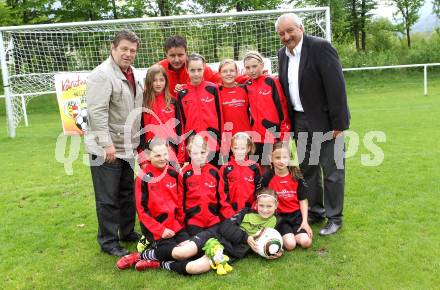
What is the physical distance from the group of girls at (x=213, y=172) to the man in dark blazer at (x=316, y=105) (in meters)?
0.18

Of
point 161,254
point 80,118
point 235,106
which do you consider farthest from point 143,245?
point 80,118

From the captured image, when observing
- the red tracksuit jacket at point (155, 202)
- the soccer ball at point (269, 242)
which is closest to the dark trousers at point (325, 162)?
the soccer ball at point (269, 242)

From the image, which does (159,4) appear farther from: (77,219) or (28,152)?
(77,219)

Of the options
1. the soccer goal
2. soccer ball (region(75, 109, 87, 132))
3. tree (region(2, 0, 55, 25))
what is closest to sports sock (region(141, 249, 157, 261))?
the soccer goal

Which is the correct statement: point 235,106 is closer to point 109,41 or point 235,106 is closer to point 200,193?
point 200,193

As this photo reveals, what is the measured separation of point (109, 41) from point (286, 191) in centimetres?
930

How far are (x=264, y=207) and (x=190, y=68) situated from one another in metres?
1.51

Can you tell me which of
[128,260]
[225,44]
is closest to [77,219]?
[128,260]

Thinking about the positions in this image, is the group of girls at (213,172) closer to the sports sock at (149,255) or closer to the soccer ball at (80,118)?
the sports sock at (149,255)

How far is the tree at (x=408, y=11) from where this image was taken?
28969 mm

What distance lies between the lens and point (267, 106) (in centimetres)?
434

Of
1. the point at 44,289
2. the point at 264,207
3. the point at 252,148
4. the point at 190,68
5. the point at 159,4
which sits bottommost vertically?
the point at 44,289

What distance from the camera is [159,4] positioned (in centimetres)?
2617

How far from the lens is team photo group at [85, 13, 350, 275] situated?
380 centimetres
